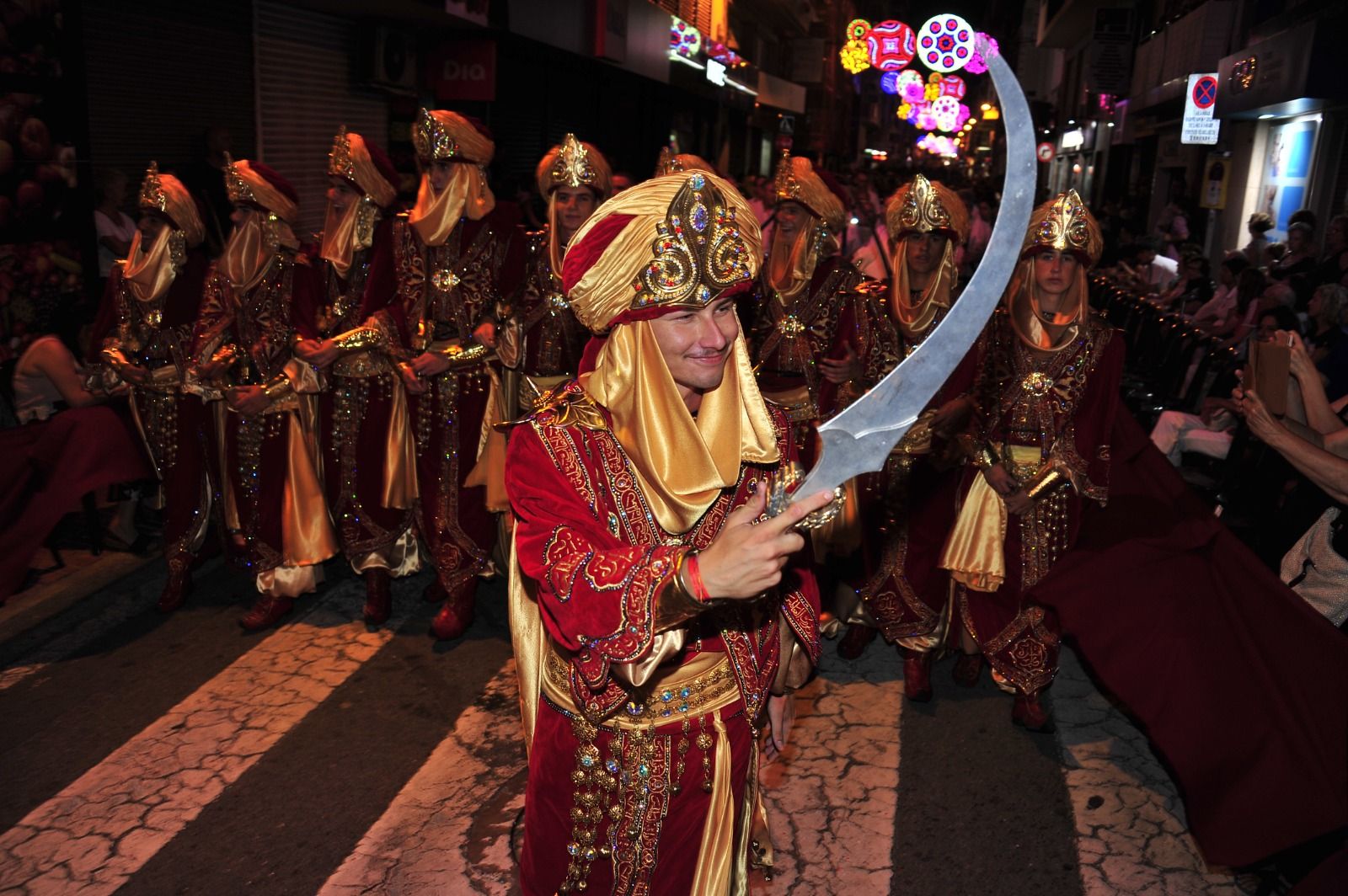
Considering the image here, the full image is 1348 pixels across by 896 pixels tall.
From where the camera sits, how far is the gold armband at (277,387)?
5.78m

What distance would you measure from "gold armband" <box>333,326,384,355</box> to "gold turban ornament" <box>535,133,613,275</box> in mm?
1051

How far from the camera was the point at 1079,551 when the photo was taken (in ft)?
15.5

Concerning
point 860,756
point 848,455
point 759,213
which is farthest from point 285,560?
point 759,213

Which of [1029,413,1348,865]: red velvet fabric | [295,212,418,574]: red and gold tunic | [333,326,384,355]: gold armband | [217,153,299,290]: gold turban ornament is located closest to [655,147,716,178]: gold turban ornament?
[295,212,418,574]: red and gold tunic

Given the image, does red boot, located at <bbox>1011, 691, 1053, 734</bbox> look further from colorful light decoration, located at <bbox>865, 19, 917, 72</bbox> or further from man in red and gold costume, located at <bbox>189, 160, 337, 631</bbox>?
colorful light decoration, located at <bbox>865, 19, 917, 72</bbox>

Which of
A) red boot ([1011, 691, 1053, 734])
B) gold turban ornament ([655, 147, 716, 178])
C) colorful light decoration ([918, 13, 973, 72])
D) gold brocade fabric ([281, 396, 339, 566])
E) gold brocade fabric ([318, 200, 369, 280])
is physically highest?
colorful light decoration ([918, 13, 973, 72])

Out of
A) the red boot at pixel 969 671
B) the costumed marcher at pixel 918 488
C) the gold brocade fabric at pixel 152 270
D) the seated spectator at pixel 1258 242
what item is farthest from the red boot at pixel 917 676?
the seated spectator at pixel 1258 242

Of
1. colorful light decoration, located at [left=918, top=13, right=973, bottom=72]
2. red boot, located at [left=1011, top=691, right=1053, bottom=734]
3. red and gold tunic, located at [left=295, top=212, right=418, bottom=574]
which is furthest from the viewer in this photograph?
colorful light decoration, located at [left=918, top=13, right=973, bottom=72]

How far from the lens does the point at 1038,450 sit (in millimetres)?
4824

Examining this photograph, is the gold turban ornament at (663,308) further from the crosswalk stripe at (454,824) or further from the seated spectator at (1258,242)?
the seated spectator at (1258,242)

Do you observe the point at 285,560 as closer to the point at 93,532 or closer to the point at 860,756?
the point at 93,532

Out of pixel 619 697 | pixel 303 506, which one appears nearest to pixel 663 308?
pixel 619 697

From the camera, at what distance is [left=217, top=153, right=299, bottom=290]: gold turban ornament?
18.5ft

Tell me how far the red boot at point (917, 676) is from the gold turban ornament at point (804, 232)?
210cm
